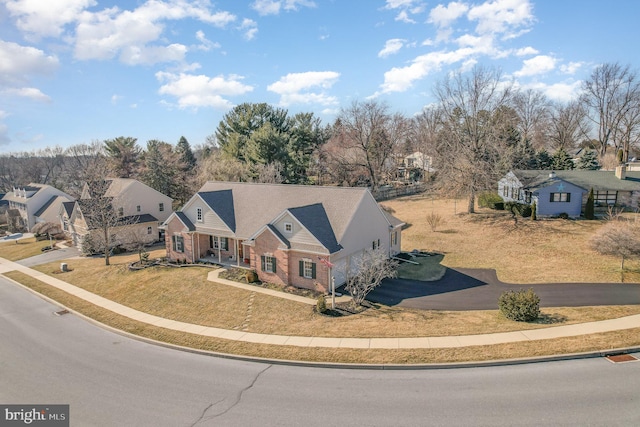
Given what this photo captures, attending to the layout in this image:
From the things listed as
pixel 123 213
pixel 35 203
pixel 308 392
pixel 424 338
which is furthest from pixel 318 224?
pixel 35 203

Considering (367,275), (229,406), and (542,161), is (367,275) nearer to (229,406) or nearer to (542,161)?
(229,406)

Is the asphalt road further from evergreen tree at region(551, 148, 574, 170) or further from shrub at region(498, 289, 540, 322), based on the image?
evergreen tree at region(551, 148, 574, 170)

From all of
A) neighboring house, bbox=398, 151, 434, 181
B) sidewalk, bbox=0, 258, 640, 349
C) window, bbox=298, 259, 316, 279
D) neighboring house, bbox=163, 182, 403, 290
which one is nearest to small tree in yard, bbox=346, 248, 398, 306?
neighboring house, bbox=163, 182, 403, 290

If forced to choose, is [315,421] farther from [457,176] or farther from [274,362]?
[457,176]

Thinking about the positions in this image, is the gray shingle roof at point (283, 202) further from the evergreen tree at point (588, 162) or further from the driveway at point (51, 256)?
the evergreen tree at point (588, 162)

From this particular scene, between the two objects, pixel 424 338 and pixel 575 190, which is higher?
pixel 575 190

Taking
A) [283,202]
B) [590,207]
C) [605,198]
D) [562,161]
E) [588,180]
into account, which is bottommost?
[590,207]
